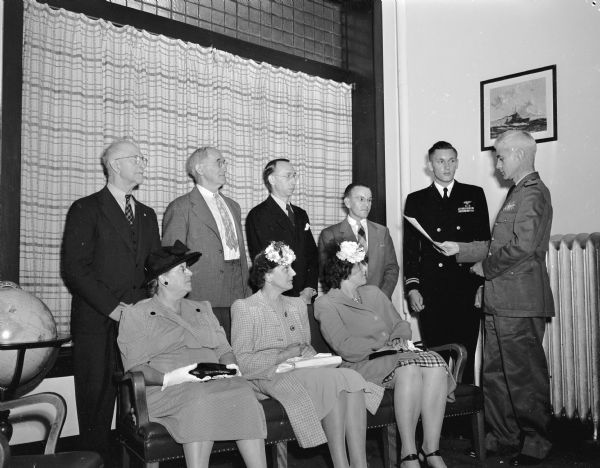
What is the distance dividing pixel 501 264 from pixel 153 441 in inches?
95.7

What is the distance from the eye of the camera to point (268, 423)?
11.1ft

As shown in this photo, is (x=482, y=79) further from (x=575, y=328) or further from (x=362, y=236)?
(x=575, y=328)

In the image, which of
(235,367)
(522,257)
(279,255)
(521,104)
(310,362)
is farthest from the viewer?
(521,104)

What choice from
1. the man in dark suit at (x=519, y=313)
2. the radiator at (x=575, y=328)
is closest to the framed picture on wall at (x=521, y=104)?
the radiator at (x=575, y=328)

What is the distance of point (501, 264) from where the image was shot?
4.24 meters

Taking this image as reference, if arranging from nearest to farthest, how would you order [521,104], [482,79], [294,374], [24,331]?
[24,331], [294,374], [521,104], [482,79]

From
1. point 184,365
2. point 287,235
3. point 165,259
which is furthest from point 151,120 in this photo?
point 184,365

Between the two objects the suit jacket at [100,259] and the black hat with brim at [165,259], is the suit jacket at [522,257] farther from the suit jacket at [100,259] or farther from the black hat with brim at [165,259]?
the suit jacket at [100,259]

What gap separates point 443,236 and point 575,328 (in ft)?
3.79

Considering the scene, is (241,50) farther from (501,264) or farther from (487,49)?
(501,264)

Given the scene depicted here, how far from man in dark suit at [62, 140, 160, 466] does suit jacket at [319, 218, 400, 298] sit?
1591mm

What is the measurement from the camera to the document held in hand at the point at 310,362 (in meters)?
3.66

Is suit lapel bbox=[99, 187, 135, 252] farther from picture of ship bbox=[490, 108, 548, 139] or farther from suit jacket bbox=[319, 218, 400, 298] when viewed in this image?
picture of ship bbox=[490, 108, 548, 139]

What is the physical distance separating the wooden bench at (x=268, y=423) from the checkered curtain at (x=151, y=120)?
1.38 meters
